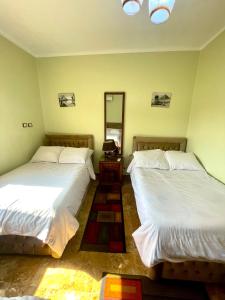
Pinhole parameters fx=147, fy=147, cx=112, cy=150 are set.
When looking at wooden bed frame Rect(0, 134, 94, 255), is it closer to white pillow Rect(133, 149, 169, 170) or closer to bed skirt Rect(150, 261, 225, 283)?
bed skirt Rect(150, 261, 225, 283)

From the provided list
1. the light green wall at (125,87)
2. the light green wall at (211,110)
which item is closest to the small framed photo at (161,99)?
the light green wall at (125,87)

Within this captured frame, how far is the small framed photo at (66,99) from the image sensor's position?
3082mm

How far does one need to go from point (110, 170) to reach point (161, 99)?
5.66 feet

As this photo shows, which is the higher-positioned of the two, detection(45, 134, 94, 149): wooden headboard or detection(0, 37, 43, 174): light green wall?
detection(0, 37, 43, 174): light green wall

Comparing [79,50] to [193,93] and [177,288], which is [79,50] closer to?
[193,93]

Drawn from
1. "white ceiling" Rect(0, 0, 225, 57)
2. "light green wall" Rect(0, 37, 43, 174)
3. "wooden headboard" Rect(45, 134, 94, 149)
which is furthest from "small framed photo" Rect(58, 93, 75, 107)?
"white ceiling" Rect(0, 0, 225, 57)

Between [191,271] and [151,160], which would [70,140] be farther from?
[191,271]

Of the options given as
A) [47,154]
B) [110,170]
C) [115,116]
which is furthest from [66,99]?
[110,170]

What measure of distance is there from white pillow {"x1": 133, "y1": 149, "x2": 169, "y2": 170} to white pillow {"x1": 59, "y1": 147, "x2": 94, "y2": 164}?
37.8 inches

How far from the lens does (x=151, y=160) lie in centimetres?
260

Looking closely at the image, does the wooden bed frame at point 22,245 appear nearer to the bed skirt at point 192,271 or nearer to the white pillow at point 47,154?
the bed skirt at point 192,271

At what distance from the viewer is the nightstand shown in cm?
284

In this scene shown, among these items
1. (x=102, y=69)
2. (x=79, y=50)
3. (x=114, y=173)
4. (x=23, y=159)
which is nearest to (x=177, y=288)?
(x=114, y=173)

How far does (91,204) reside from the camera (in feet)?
8.23
